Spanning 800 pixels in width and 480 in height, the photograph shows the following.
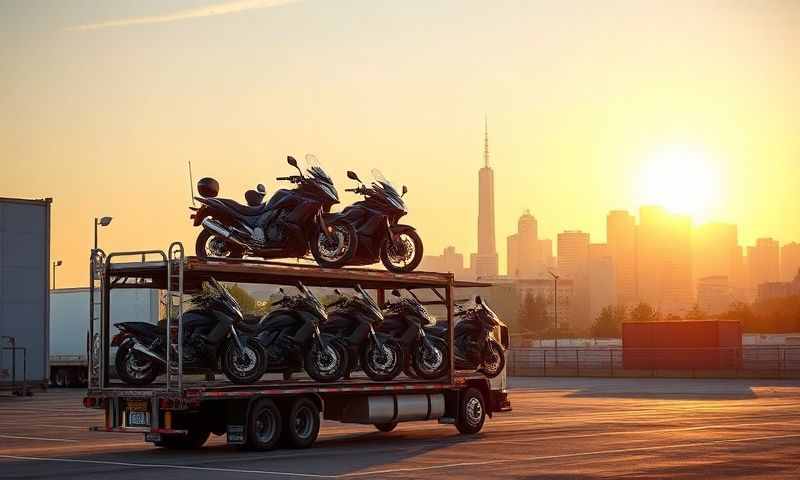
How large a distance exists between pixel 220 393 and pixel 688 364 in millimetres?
51482

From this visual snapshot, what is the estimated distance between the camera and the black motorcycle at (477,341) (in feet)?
91.8

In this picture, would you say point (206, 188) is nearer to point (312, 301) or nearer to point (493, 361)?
point (312, 301)

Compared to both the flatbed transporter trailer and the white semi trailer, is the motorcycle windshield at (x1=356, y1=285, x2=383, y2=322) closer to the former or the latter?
the flatbed transporter trailer

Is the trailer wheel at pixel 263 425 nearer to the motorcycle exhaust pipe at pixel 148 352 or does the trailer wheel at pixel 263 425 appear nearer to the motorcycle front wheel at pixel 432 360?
the motorcycle exhaust pipe at pixel 148 352

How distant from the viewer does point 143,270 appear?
22141mm

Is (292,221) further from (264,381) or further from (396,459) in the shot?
(396,459)

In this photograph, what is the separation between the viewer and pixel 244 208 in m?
24.4

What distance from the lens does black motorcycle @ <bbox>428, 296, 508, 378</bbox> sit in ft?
91.8

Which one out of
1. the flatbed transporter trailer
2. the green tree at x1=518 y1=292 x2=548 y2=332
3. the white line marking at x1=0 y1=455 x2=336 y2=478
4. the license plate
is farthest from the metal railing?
the green tree at x1=518 y1=292 x2=548 y2=332

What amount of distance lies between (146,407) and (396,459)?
407 centimetres

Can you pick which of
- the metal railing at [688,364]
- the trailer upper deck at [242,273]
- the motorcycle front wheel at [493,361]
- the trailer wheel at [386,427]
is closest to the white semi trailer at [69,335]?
the metal railing at [688,364]

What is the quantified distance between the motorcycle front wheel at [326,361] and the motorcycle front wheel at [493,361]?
4.86m

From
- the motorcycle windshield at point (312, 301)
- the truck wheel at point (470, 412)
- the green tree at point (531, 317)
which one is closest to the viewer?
the motorcycle windshield at point (312, 301)

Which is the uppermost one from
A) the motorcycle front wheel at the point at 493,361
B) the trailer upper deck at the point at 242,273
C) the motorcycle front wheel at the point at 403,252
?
the motorcycle front wheel at the point at 403,252
